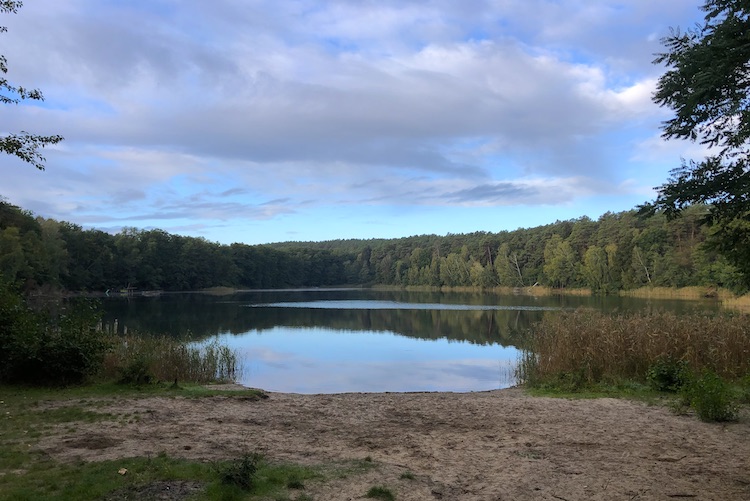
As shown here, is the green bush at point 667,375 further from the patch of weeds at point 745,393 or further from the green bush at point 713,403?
the green bush at point 713,403

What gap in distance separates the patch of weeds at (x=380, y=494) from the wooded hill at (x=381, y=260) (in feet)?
142

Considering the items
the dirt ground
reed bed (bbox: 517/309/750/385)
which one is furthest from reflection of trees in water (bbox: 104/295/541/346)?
the dirt ground

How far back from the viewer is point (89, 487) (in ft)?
13.8

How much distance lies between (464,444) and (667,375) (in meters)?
5.51

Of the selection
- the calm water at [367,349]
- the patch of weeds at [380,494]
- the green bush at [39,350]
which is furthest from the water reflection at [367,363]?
the patch of weeds at [380,494]

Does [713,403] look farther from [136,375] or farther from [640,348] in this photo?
[136,375]

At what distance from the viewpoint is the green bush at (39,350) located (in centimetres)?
955

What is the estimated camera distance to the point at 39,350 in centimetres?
972

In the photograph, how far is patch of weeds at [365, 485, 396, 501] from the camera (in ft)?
14.3

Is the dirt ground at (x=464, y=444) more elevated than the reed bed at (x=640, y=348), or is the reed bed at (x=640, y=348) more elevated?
the reed bed at (x=640, y=348)

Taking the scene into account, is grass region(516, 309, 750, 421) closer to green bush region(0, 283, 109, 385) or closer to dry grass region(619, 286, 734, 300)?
green bush region(0, 283, 109, 385)

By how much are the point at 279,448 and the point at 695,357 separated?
894 cm

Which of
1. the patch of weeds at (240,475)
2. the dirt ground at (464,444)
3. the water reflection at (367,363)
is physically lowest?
the water reflection at (367,363)

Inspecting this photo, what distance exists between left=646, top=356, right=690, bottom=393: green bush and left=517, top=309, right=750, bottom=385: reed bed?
300mm
